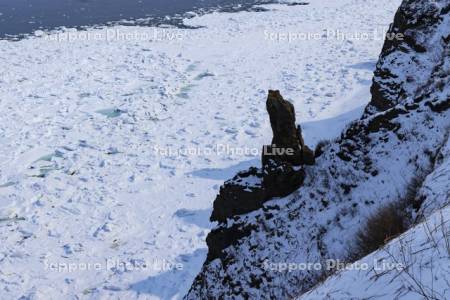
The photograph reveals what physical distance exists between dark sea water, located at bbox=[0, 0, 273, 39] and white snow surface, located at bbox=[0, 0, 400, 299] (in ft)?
10.6

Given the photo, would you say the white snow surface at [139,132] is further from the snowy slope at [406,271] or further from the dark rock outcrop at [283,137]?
the snowy slope at [406,271]

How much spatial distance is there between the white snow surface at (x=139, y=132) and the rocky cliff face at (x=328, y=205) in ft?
11.3

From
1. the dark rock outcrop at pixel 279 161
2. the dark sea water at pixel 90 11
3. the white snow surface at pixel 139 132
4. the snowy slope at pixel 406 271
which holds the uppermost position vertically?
the dark sea water at pixel 90 11

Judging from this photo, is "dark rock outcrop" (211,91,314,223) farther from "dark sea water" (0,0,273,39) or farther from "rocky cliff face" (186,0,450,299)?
"dark sea water" (0,0,273,39)

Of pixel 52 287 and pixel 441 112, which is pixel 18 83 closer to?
pixel 52 287

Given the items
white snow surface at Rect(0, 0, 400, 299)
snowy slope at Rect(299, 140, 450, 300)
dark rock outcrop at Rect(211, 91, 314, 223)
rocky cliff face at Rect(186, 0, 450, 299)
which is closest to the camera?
snowy slope at Rect(299, 140, 450, 300)

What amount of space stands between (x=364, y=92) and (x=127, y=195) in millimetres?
11704

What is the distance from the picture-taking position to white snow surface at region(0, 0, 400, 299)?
11.9m

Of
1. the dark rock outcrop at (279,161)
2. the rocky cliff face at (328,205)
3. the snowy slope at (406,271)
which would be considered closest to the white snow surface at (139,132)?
the rocky cliff face at (328,205)

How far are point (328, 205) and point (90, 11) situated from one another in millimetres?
34940

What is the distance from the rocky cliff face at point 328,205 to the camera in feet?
21.6

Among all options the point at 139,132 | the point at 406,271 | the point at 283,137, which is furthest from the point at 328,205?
the point at 139,132

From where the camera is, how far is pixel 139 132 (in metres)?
18.6

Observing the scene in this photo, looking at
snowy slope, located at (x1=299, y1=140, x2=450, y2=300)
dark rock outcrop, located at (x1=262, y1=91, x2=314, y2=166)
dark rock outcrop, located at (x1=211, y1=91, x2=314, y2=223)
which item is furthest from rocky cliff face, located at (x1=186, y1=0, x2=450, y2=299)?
snowy slope, located at (x1=299, y1=140, x2=450, y2=300)
